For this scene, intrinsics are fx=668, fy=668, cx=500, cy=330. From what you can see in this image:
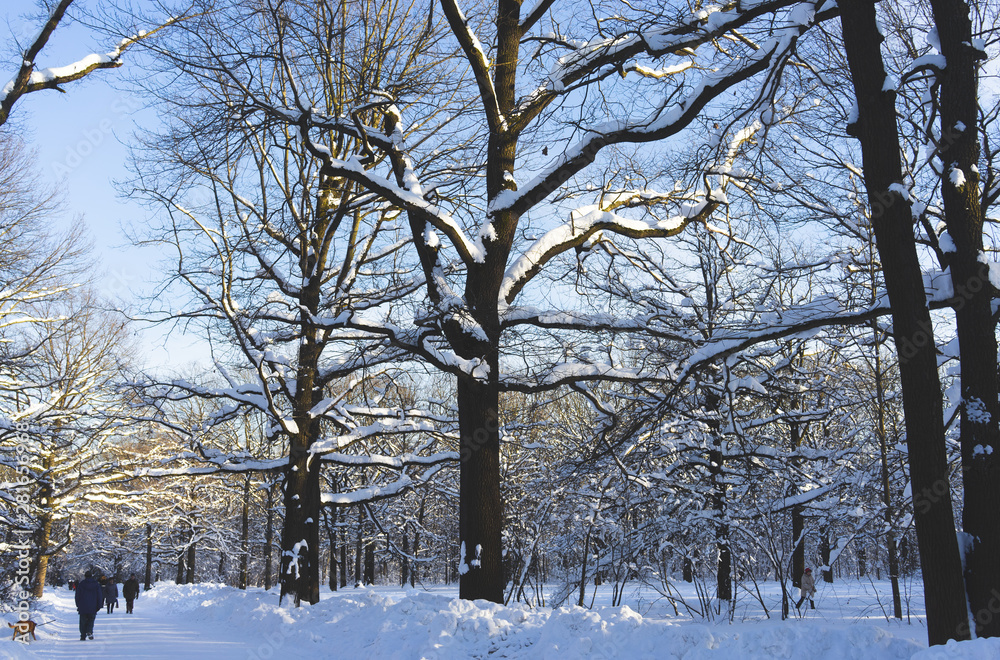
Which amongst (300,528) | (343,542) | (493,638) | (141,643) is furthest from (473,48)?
(343,542)

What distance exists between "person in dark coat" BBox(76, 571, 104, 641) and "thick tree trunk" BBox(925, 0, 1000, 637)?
48.3 ft

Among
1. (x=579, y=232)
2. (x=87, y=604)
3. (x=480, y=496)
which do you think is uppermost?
(x=579, y=232)

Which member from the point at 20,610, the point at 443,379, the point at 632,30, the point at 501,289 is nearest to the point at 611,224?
the point at 501,289

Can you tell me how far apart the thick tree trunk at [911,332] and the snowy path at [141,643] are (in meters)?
8.33

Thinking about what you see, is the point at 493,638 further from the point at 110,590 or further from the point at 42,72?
the point at 110,590

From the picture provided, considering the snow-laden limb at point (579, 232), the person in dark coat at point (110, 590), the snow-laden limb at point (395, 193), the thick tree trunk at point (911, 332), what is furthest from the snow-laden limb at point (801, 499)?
the person in dark coat at point (110, 590)

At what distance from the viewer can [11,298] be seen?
48.8ft

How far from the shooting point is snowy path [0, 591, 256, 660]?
973 centimetres

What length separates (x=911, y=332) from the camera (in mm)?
4812

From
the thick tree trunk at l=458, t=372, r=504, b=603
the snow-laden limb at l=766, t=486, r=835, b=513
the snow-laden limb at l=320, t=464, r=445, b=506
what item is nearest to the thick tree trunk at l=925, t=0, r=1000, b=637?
the thick tree trunk at l=458, t=372, r=504, b=603

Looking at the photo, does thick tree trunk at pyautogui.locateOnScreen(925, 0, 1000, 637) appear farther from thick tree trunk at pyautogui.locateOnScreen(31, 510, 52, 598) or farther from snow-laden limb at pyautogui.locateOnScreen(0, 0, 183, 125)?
thick tree trunk at pyautogui.locateOnScreen(31, 510, 52, 598)

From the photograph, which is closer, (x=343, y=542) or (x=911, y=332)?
(x=911, y=332)

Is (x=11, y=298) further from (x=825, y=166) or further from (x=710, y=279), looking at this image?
(x=825, y=166)

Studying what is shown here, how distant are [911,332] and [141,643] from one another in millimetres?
13101
